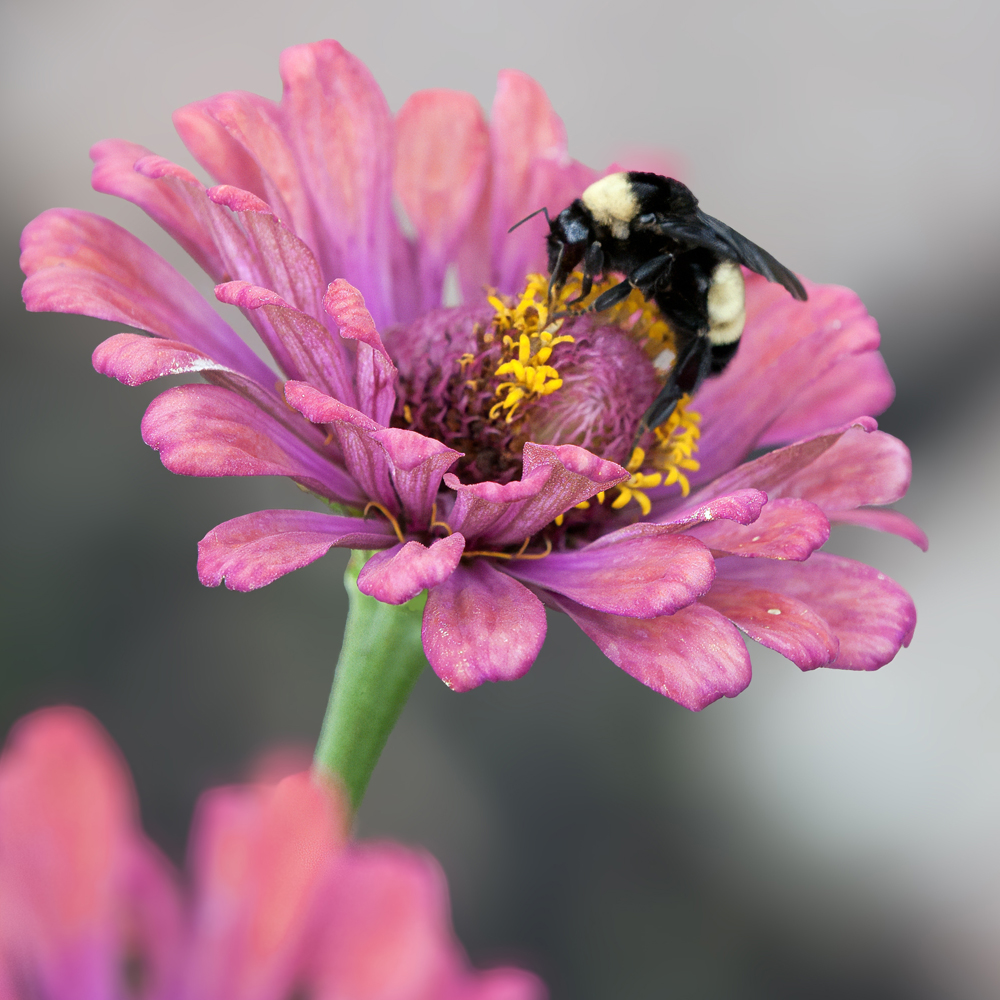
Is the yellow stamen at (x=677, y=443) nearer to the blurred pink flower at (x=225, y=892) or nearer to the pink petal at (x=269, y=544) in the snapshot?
the pink petal at (x=269, y=544)

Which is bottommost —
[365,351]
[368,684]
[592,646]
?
[592,646]

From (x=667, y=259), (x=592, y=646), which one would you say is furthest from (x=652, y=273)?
(x=592, y=646)

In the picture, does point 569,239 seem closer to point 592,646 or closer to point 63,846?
point 63,846

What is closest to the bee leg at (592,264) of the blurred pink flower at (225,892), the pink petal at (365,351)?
the pink petal at (365,351)

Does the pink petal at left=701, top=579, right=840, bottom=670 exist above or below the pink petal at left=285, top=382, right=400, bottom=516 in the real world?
below

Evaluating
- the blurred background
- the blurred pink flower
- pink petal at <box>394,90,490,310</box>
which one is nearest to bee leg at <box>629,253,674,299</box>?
pink petal at <box>394,90,490,310</box>

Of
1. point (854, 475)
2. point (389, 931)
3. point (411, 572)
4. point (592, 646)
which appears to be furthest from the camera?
point (592, 646)

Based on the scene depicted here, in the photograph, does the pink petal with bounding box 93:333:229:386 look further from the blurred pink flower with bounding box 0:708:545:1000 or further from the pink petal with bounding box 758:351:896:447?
the pink petal with bounding box 758:351:896:447
